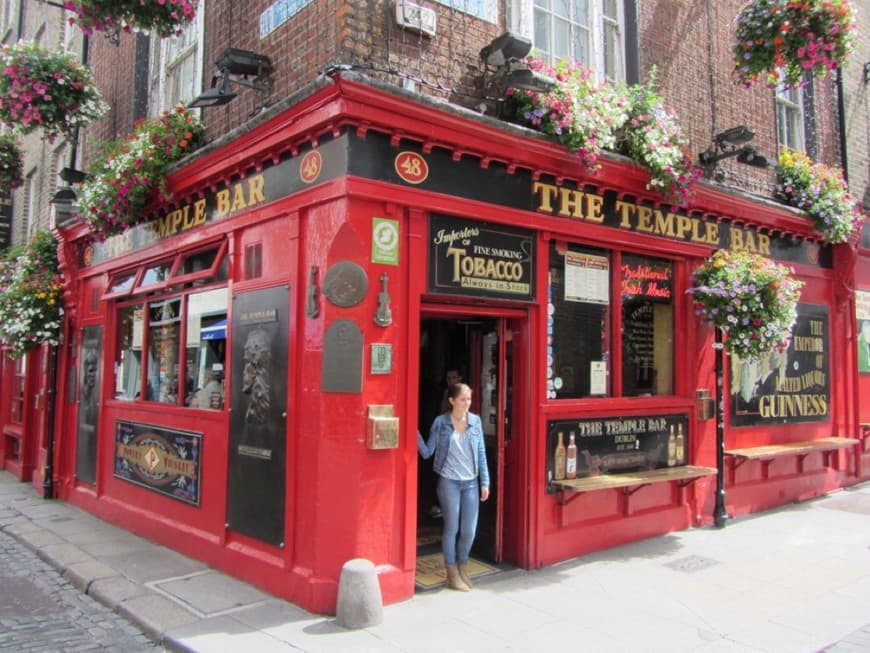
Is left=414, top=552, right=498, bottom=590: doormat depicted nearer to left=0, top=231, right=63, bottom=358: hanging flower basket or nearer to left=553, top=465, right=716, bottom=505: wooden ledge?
left=553, top=465, right=716, bottom=505: wooden ledge

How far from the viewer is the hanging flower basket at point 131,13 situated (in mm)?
6668

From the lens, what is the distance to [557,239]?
23.3 ft

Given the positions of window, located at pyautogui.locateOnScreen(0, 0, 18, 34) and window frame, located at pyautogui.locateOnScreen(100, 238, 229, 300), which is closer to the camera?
window frame, located at pyautogui.locateOnScreen(100, 238, 229, 300)

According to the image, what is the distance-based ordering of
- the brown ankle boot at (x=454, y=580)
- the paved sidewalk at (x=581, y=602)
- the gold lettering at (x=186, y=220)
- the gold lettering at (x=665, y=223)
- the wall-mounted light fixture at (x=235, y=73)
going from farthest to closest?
the gold lettering at (x=665, y=223)
the gold lettering at (x=186, y=220)
the wall-mounted light fixture at (x=235, y=73)
the brown ankle boot at (x=454, y=580)
the paved sidewalk at (x=581, y=602)

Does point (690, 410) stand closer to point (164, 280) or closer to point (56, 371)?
point (164, 280)

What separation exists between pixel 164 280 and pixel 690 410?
665 cm

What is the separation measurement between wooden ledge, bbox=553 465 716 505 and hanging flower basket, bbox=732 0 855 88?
4.95 meters

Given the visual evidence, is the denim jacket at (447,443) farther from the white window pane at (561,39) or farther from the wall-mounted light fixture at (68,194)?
the wall-mounted light fixture at (68,194)

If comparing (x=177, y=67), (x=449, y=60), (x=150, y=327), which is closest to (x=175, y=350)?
(x=150, y=327)

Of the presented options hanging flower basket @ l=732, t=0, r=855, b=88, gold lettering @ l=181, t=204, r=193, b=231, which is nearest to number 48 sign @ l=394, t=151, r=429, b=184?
gold lettering @ l=181, t=204, r=193, b=231

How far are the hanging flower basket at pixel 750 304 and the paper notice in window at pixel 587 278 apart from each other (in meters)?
1.37

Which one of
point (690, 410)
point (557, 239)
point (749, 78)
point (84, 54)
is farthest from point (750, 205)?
point (84, 54)

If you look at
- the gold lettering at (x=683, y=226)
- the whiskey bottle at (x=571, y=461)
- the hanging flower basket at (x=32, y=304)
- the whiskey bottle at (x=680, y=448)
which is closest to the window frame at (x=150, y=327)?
the hanging flower basket at (x=32, y=304)

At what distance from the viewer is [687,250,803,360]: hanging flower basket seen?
7.85 m
